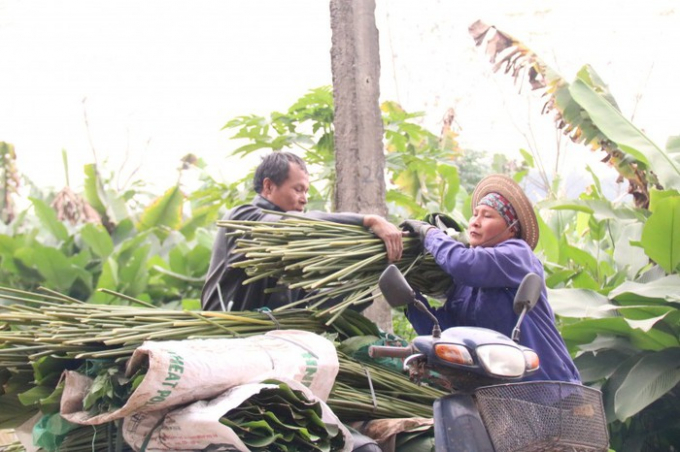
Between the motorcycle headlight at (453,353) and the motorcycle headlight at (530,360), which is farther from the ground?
the motorcycle headlight at (453,353)

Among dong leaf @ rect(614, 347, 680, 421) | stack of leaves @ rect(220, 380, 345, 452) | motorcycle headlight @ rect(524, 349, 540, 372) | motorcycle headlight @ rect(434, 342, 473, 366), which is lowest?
dong leaf @ rect(614, 347, 680, 421)

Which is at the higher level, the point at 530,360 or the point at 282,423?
the point at 530,360

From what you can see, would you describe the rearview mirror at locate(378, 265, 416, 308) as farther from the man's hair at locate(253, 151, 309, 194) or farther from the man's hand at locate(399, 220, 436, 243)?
the man's hair at locate(253, 151, 309, 194)

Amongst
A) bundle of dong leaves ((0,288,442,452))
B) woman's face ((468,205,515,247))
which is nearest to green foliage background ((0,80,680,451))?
bundle of dong leaves ((0,288,442,452))

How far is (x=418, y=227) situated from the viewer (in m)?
3.55

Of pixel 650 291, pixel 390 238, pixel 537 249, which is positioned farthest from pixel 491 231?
pixel 537 249

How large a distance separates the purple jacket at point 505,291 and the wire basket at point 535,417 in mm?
438

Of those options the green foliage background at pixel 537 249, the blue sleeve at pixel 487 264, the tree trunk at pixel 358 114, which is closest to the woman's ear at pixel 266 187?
the green foliage background at pixel 537 249

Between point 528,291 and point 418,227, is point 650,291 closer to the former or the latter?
point 418,227

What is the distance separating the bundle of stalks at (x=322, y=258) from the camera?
338 centimetres

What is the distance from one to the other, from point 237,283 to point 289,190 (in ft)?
1.59

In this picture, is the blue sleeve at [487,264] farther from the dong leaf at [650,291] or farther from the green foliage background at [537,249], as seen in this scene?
the dong leaf at [650,291]

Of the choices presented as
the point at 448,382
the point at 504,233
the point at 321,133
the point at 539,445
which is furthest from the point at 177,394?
the point at 321,133

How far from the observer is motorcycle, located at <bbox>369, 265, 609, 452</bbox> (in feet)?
8.66
